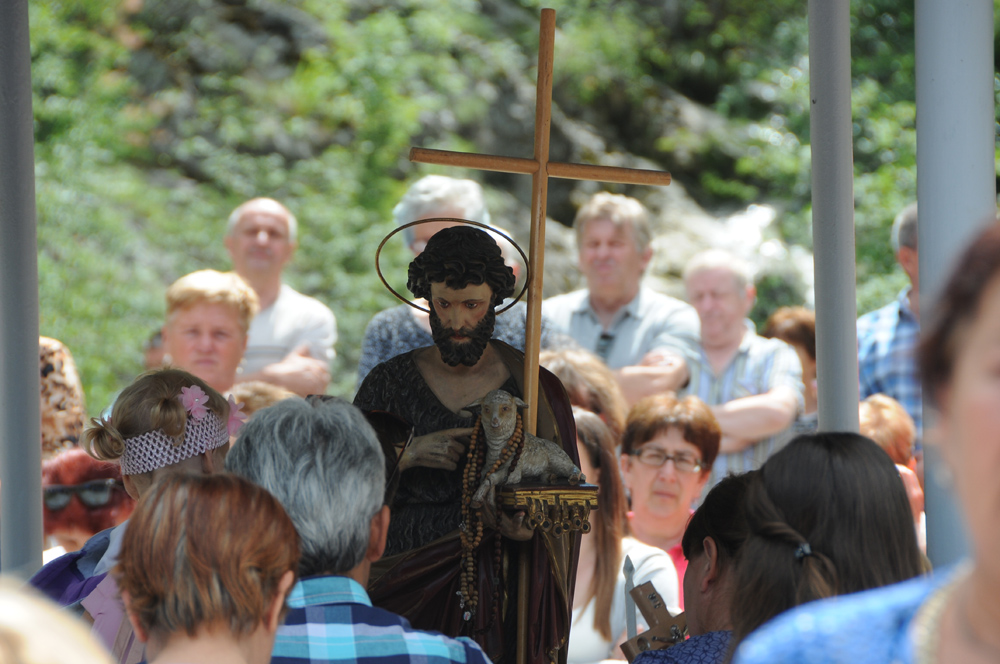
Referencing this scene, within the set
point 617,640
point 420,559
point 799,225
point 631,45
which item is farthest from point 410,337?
point 631,45

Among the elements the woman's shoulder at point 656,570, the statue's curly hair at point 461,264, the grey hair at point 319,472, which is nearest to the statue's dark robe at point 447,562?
the statue's curly hair at point 461,264

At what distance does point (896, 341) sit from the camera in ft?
16.4

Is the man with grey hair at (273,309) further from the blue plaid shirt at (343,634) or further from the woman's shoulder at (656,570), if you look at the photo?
the blue plaid shirt at (343,634)

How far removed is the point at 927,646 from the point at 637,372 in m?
3.90

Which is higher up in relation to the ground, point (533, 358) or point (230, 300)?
point (230, 300)

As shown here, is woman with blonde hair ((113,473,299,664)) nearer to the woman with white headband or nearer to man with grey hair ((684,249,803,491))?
the woman with white headband

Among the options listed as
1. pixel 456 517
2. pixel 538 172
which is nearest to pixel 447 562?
pixel 456 517

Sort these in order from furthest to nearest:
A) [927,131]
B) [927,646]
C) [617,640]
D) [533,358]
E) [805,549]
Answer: [617,640], [533,358], [927,131], [805,549], [927,646]

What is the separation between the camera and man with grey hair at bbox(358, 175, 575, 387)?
14.1 ft

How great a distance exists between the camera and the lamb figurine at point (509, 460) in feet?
8.41

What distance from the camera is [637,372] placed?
509 cm

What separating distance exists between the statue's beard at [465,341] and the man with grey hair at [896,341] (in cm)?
274

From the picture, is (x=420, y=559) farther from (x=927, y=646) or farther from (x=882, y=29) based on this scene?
(x=882, y=29)

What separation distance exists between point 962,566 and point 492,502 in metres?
1.43
